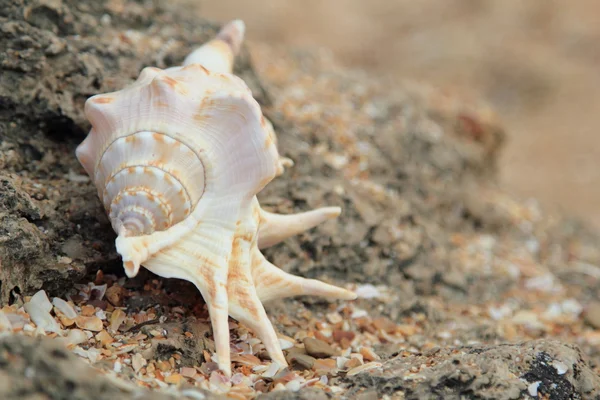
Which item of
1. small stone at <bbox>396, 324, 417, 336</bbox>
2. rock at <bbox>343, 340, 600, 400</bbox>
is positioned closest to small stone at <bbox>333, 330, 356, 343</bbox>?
small stone at <bbox>396, 324, 417, 336</bbox>

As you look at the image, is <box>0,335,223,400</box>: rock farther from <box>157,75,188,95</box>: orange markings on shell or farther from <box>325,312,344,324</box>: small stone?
<box>325,312,344,324</box>: small stone

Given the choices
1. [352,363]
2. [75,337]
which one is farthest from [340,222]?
[75,337]

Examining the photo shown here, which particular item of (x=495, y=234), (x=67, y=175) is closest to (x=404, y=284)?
(x=495, y=234)

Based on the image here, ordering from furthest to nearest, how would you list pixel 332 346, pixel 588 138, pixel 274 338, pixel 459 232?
pixel 588 138 → pixel 459 232 → pixel 332 346 → pixel 274 338

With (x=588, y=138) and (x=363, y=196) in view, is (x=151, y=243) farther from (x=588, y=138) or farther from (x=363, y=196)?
(x=588, y=138)

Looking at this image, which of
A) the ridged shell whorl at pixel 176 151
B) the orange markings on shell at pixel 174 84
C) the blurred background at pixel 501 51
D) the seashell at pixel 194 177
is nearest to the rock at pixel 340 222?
the seashell at pixel 194 177

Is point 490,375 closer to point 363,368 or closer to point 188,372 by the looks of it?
point 363,368

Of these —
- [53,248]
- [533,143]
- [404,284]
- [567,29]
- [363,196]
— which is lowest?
[533,143]

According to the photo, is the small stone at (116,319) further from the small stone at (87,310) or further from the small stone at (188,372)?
the small stone at (188,372)
